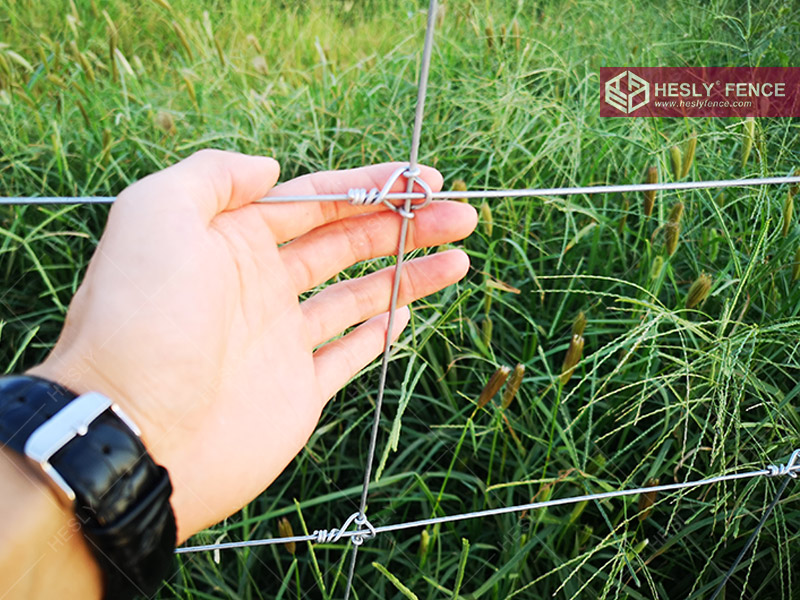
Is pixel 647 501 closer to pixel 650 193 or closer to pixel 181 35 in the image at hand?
pixel 650 193

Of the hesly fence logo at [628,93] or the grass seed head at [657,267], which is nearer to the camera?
the grass seed head at [657,267]

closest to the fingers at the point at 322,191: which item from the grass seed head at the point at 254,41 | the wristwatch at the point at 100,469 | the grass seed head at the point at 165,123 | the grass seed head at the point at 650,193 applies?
the wristwatch at the point at 100,469

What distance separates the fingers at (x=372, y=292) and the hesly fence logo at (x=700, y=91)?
74 centimetres

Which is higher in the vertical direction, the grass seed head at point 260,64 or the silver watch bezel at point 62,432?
the grass seed head at point 260,64

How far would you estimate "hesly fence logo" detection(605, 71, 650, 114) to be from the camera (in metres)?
1.29

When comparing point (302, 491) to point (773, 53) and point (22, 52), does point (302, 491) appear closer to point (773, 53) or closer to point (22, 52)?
point (773, 53)

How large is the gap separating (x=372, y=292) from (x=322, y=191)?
140 millimetres

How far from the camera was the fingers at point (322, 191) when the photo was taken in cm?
63

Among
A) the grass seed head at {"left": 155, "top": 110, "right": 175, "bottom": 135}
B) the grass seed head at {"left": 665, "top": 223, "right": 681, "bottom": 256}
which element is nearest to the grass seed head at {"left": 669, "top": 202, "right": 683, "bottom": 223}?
the grass seed head at {"left": 665, "top": 223, "right": 681, "bottom": 256}

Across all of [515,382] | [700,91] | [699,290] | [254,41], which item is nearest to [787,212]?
[699,290]

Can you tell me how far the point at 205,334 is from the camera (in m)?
0.57

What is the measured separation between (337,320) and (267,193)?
0.55ft

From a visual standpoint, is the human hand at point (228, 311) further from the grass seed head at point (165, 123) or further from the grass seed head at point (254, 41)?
the grass seed head at point (254, 41)

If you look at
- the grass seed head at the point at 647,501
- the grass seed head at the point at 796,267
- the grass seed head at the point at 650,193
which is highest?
the grass seed head at the point at 650,193
